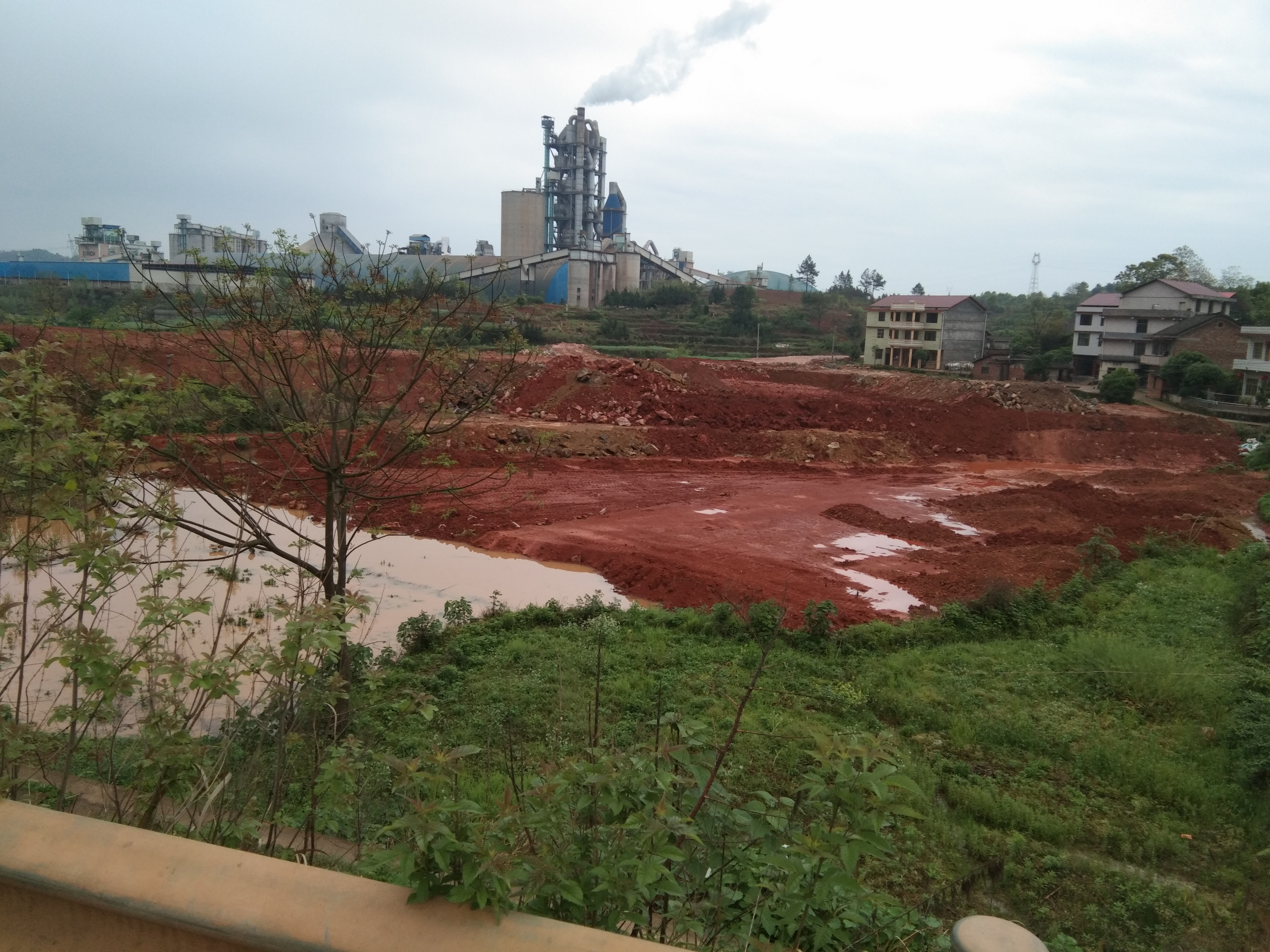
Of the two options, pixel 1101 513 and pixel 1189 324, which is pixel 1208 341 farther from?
pixel 1101 513

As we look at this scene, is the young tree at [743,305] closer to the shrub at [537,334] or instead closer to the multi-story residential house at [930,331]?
the multi-story residential house at [930,331]

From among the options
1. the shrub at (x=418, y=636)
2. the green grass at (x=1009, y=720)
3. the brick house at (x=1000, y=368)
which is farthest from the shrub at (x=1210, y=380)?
the shrub at (x=418, y=636)

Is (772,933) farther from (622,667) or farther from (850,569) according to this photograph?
(850,569)

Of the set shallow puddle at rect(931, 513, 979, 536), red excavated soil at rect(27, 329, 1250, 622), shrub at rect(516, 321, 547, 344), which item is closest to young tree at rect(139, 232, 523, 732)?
red excavated soil at rect(27, 329, 1250, 622)

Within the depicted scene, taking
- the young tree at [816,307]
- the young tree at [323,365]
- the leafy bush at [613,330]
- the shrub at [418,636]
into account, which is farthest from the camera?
the young tree at [816,307]

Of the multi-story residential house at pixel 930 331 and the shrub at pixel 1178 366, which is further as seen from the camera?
the multi-story residential house at pixel 930 331

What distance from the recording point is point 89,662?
263 centimetres

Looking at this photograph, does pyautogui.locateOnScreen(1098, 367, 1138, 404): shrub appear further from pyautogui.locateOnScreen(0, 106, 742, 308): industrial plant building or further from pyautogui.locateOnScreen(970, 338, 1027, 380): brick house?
pyautogui.locateOnScreen(0, 106, 742, 308): industrial plant building

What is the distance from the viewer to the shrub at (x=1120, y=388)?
113 feet

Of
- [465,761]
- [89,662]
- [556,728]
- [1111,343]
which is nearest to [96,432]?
[89,662]

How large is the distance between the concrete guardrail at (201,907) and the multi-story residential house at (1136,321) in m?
42.0

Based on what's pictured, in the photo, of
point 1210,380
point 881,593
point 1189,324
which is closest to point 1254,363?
point 1210,380

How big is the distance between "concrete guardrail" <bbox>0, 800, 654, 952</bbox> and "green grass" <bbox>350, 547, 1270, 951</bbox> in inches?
47.5

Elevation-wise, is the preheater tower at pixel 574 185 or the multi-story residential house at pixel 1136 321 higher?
the preheater tower at pixel 574 185
